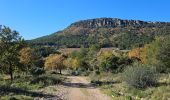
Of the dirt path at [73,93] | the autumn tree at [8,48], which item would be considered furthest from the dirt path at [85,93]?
the autumn tree at [8,48]

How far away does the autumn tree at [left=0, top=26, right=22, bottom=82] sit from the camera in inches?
1886

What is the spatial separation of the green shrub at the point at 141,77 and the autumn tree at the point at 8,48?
20.8 metres

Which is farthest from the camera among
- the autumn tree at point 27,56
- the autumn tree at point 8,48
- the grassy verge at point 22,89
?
the autumn tree at point 27,56

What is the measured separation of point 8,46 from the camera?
48375mm

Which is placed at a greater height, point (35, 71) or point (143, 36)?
point (143, 36)

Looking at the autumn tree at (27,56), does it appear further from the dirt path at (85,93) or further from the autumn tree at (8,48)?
the dirt path at (85,93)

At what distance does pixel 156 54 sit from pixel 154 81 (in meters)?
19.9

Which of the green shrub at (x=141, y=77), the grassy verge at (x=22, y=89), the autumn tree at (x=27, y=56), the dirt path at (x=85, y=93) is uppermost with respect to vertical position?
the autumn tree at (x=27, y=56)

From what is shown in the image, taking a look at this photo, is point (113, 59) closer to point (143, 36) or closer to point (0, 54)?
point (0, 54)

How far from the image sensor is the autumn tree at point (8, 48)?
4791cm

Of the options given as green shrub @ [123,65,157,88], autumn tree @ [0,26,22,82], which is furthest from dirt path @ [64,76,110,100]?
autumn tree @ [0,26,22,82]

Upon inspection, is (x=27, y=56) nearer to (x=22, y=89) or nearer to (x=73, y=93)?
(x=22, y=89)

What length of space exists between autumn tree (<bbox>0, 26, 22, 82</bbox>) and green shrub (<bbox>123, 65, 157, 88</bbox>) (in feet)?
68.2

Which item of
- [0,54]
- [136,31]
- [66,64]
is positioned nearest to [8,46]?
[0,54]
